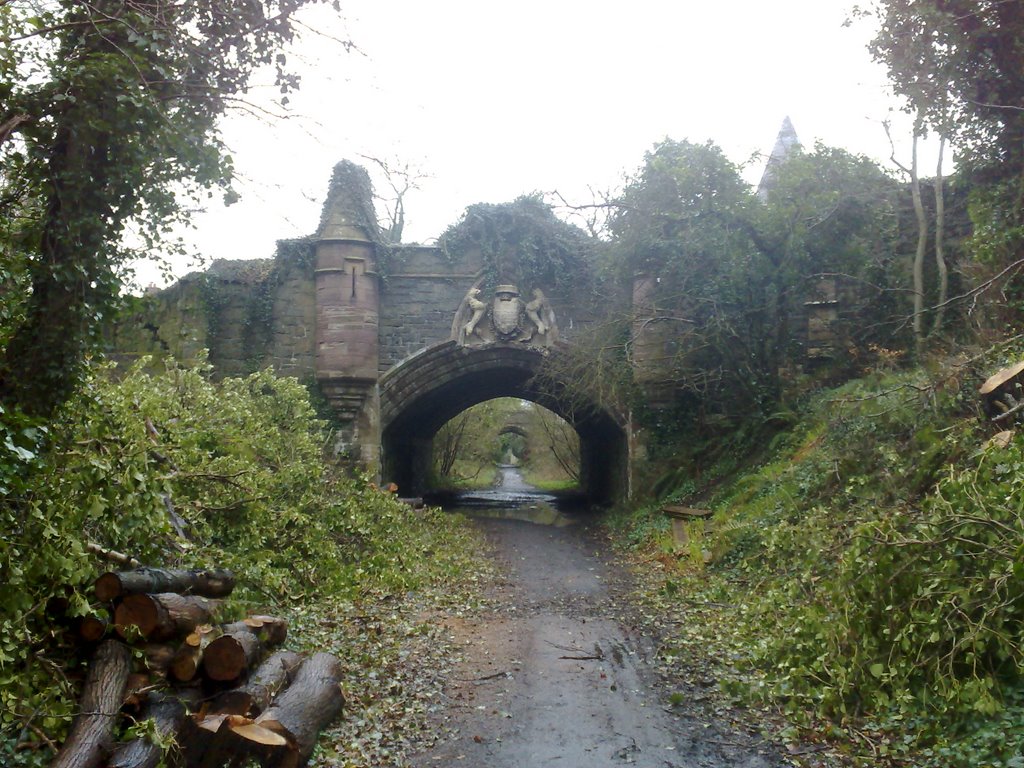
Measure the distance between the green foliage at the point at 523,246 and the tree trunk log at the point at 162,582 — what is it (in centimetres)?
1147

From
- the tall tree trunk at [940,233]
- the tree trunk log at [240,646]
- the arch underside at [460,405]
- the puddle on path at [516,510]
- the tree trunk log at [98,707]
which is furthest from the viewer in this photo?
the puddle on path at [516,510]

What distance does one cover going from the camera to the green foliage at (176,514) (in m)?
4.13

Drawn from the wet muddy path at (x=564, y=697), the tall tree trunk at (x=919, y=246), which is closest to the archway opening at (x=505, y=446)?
the tall tree trunk at (x=919, y=246)

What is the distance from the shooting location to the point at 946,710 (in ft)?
14.3

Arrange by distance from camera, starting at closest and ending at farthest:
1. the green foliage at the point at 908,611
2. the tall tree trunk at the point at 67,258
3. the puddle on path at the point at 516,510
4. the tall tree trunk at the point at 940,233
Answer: the green foliage at the point at 908,611, the tall tree trunk at the point at 67,258, the tall tree trunk at the point at 940,233, the puddle on path at the point at 516,510

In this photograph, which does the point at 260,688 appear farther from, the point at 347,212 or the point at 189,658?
the point at 347,212

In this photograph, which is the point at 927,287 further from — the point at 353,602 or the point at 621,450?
the point at 353,602

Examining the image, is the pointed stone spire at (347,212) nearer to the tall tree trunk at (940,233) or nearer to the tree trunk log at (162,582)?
the tall tree trunk at (940,233)

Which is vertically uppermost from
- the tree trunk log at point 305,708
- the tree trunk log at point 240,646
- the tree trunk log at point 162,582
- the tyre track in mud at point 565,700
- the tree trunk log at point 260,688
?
the tree trunk log at point 162,582

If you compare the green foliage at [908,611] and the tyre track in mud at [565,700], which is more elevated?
the green foliage at [908,611]

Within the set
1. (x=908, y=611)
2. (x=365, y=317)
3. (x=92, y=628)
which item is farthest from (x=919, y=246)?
(x=92, y=628)

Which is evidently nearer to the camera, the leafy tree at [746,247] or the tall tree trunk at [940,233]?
the tall tree trunk at [940,233]

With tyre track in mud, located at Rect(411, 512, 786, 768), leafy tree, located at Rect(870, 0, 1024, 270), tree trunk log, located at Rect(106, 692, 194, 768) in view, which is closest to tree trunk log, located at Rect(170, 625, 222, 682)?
tree trunk log, located at Rect(106, 692, 194, 768)

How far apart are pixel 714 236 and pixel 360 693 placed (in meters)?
9.95
